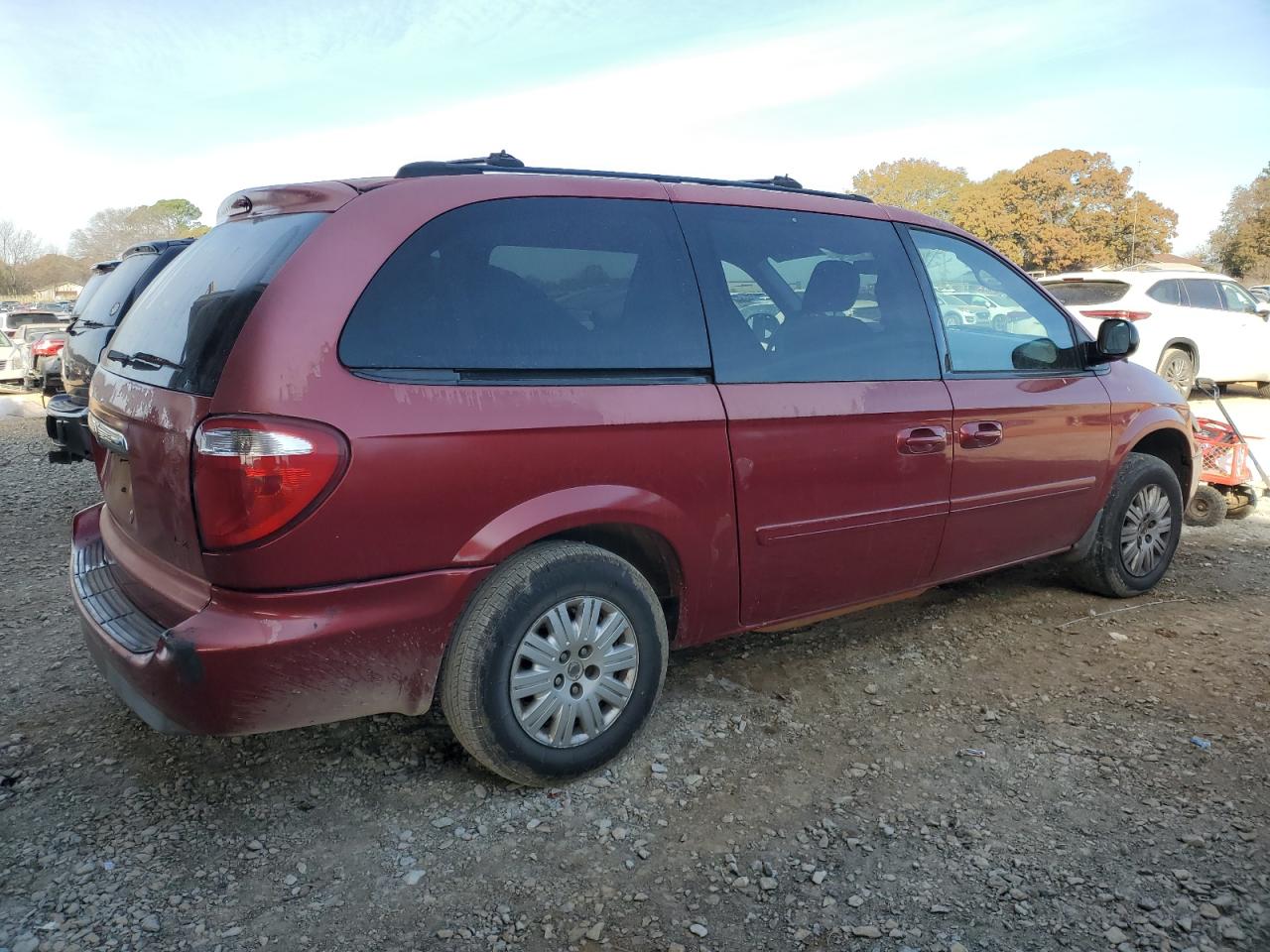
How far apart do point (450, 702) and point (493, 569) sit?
0.40 metres

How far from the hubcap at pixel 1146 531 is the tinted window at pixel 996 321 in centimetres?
86

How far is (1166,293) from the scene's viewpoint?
39.4 feet

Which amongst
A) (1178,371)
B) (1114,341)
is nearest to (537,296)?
(1114,341)

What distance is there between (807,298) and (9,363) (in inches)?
695

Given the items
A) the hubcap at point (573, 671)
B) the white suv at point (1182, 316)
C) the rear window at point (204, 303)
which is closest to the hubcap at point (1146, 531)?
the hubcap at point (573, 671)

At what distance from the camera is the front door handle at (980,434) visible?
3629 millimetres

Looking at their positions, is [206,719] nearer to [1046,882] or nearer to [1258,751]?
[1046,882]

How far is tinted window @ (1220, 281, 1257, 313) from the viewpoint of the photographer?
12.6 metres

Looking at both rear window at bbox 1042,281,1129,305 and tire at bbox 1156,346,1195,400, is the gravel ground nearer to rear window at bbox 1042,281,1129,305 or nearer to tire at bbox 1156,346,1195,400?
rear window at bbox 1042,281,1129,305

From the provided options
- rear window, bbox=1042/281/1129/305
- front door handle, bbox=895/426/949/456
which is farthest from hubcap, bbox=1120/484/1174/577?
rear window, bbox=1042/281/1129/305

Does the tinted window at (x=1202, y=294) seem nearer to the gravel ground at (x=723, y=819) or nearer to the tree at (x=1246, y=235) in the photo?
the gravel ground at (x=723, y=819)

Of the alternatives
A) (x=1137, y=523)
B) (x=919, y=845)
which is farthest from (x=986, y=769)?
(x=1137, y=523)

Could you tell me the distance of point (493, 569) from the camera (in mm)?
2641

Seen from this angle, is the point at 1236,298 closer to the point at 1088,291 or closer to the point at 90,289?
the point at 1088,291
